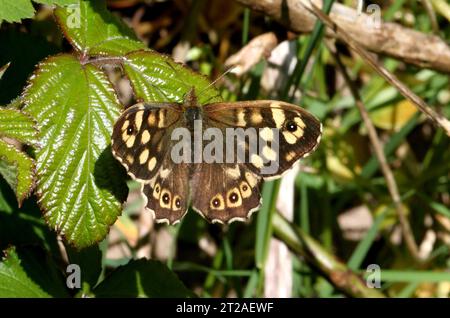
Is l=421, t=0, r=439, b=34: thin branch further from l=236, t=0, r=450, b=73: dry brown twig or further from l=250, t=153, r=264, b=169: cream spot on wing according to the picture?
l=250, t=153, r=264, b=169: cream spot on wing

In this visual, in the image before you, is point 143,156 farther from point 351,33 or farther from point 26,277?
point 351,33

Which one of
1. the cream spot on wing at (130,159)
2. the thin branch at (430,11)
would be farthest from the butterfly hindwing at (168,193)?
the thin branch at (430,11)

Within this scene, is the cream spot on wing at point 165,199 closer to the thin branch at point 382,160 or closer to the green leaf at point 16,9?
the green leaf at point 16,9

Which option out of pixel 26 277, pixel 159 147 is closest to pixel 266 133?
pixel 159 147

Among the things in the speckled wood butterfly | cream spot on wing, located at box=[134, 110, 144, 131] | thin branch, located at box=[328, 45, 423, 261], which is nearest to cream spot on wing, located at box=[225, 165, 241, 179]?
the speckled wood butterfly
